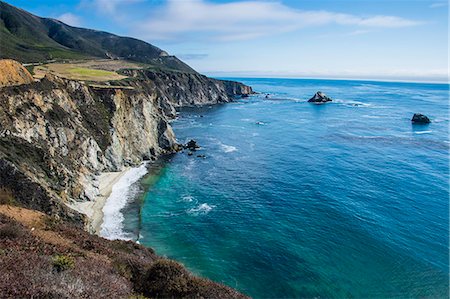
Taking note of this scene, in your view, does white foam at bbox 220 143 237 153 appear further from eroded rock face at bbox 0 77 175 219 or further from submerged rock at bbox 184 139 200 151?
eroded rock face at bbox 0 77 175 219

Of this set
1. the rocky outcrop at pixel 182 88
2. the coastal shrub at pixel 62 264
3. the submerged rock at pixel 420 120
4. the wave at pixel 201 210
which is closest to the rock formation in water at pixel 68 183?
the coastal shrub at pixel 62 264

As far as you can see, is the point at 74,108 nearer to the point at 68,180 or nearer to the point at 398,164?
the point at 68,180

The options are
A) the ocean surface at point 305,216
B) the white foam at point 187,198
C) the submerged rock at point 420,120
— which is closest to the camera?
the ocean surface at point 305,216

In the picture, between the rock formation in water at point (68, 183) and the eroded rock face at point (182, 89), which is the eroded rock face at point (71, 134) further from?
the eroded rock face at point (182, 89)

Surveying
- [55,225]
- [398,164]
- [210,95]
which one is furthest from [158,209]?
[210,95]

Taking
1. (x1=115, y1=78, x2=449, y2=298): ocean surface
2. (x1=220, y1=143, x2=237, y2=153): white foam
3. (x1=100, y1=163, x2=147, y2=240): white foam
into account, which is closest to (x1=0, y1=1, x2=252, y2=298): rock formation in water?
(x1=100, y1=163, x2=147, y2=240): white foam
